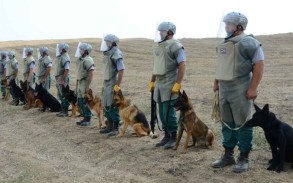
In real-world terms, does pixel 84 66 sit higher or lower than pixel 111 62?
A: lower

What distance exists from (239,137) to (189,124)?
4.44ft

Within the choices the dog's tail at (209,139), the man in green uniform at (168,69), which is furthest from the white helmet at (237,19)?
the dog's tail at (209,139)

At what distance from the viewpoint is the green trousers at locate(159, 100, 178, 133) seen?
25.9 ft

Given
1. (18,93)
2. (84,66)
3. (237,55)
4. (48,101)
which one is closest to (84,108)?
(84,66)

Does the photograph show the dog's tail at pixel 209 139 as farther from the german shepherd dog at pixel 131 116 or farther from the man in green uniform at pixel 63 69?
the man in green uniform at pixel 63 69

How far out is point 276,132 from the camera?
606 centimetres

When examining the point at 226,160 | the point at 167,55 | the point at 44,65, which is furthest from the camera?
the point at 44,65

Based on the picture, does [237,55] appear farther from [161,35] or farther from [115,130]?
[115,130]

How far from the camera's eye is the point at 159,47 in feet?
25.6

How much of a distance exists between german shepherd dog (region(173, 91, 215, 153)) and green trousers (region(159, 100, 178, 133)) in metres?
0.35

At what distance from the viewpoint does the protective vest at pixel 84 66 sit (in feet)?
35.0

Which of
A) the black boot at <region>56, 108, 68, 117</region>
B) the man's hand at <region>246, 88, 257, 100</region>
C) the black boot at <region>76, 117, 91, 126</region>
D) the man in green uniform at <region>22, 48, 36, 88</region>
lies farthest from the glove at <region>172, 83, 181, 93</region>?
the man in green uniform at <region>22, 48, 36, 88</region>

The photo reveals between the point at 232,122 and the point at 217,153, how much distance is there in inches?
51.5

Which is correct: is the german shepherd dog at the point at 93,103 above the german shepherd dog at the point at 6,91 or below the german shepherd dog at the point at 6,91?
above
